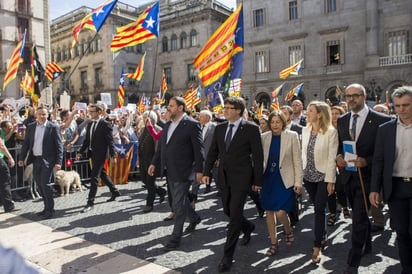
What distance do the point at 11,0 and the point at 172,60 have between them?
1748cm

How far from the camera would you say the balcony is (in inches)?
1057

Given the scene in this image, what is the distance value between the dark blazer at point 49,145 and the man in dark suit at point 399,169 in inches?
223

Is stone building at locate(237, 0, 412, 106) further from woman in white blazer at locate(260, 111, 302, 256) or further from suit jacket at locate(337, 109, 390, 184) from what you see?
suit jacket at locate(337, 109, 390, 184)

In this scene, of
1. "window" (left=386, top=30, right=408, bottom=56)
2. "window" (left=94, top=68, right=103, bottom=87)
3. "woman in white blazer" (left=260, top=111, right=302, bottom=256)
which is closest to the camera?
"woman in white blazer" (left=260, top=111, right=302, bottom=256)

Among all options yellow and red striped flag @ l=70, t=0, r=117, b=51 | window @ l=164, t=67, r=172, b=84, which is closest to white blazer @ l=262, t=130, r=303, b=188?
yellow and red striped flag @ l=70, t=0, r=117, b=51

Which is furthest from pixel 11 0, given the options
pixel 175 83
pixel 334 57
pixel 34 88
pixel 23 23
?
pixel 334 57

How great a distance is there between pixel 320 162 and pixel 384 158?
91cm

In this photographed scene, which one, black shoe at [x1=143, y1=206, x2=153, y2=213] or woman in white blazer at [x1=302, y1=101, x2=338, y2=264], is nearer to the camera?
woman in white blazer at [x1=302, y1=101, x2=338, y2=264]

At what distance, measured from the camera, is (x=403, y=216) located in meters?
3.62

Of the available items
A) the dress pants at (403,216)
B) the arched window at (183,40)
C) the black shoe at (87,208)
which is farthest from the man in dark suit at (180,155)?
the arched window at (183,40)

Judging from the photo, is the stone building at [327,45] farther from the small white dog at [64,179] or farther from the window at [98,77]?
the small white dog at [64,179]

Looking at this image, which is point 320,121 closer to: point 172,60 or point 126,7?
point 172,60

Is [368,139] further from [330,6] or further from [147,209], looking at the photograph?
[330,6]

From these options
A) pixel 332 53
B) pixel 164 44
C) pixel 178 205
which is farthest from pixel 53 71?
pixel 164 44
